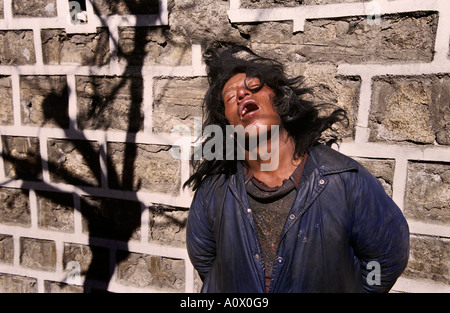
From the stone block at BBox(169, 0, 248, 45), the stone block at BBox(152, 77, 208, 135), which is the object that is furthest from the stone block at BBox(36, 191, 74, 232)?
the stone block at BBox(169, 0, 248, 45)

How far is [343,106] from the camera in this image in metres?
1.93

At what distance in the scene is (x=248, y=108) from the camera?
1457mm

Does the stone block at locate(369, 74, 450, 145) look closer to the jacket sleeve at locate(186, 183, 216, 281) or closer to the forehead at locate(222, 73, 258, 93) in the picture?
the forehead at locate(222, 73, 258, 93)

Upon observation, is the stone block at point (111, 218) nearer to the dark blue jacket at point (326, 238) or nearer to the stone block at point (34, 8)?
the dark blue jacket at point (326, 238)

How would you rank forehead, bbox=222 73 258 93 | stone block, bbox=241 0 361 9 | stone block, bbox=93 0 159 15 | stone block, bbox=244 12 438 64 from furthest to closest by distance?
stone block, bbox=93 0 159 15, stone block, bbox=241 0 361 9, stone block, bbox=244 12 438 64, forehead, bbox=222 73 258 93

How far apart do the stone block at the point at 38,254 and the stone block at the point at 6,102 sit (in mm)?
926

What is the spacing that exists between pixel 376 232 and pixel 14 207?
258 cm

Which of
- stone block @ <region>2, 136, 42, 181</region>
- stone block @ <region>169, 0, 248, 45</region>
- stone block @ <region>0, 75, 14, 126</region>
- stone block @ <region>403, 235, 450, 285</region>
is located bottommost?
stone block @ <region>403, 235, 450, 285</region>

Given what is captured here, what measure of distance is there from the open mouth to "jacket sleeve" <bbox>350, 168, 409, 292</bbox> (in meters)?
0.54

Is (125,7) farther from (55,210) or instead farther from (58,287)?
(58,287)

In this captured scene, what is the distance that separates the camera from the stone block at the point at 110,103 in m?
2.23

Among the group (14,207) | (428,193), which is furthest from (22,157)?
(428,193)

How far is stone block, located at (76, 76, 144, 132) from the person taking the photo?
88.0 inches

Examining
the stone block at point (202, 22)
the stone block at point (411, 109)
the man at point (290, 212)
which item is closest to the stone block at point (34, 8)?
the stone block at point (202, 22)
